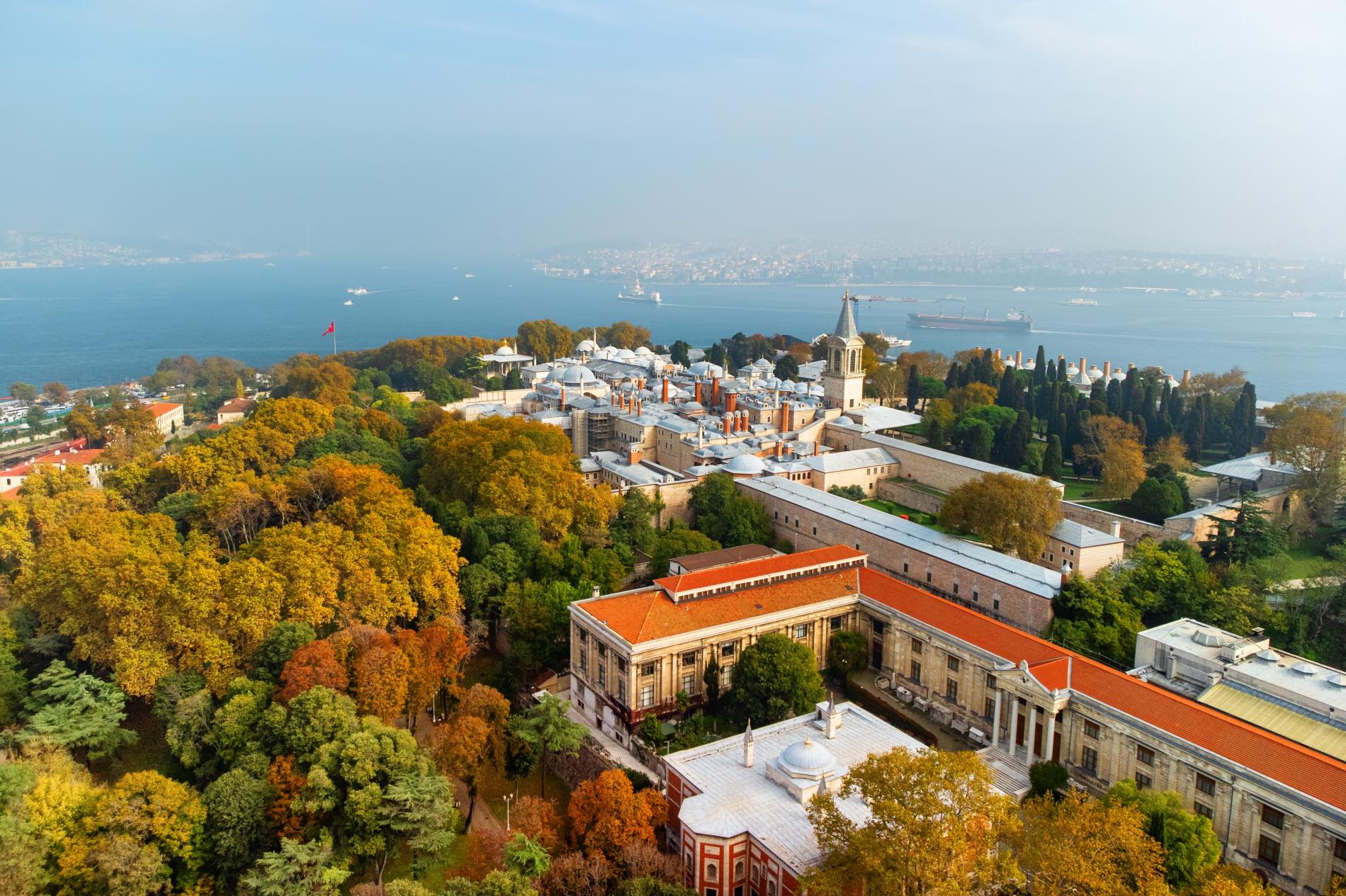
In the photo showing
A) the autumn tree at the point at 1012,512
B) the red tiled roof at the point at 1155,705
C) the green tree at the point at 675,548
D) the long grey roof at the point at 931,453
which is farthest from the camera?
the long grey roof at the point at 931,453

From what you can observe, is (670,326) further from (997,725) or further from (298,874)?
(298,874)

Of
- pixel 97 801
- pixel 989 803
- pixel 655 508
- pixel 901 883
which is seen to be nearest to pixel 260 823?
pixel 97 801

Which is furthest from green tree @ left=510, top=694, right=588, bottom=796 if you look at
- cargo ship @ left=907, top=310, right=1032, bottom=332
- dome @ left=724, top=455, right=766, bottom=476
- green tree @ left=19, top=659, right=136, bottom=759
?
cargo ship @ left=907, top=310, right=1032, bottom=332

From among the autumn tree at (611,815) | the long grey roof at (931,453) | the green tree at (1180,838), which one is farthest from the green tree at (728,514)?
the green tree at (1180,838)

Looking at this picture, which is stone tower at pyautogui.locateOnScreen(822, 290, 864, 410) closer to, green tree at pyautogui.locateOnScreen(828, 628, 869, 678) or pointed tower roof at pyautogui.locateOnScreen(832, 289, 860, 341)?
pointed tower roof at pyautogui.locateOnScreen(832, 289, 860, 341)

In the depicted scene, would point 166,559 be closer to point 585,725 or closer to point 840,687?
point 585,725

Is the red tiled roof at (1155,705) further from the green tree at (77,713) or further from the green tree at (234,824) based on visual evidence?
the green tree at (77,713)

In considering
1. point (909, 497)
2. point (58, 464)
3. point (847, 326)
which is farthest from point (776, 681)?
point (58, 464)
